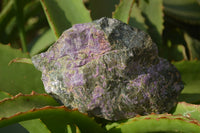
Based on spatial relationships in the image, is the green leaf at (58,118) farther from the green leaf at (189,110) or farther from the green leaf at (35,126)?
the green leaf at (189,110)

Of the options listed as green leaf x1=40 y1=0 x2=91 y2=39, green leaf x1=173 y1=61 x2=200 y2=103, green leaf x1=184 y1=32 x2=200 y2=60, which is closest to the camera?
green leaf x1=40 y1=0 x2=91 y2=39

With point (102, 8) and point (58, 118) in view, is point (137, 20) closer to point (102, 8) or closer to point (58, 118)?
point (102, 8)

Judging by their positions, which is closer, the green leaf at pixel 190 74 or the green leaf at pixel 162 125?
the green leaf at pixel 162 125

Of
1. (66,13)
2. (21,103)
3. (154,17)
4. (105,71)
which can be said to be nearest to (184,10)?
(154,17)

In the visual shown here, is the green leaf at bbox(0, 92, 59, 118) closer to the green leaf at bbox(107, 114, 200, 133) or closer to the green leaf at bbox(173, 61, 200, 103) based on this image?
the green leaf at bbox(107, 114, 200, 133)

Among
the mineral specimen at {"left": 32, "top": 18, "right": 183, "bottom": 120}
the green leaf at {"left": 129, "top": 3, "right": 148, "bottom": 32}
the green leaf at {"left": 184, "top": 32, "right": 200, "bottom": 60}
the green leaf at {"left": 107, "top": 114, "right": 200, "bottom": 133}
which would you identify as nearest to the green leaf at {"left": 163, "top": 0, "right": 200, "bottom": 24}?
the green leaf at {"left": 184, "top": 32, "right": 200, "bottom": 60}

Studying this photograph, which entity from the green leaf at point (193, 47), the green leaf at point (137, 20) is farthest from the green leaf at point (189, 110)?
the green leaf at point (193, 47)
